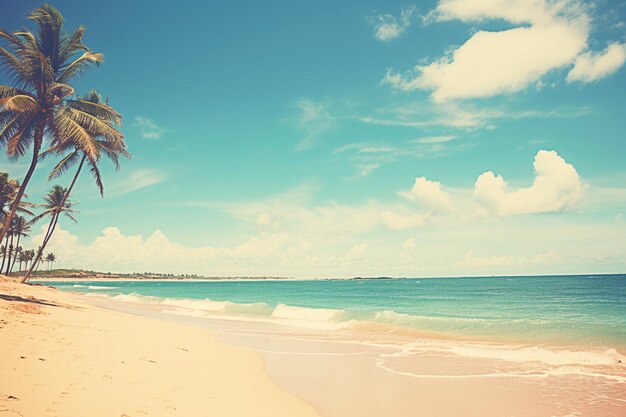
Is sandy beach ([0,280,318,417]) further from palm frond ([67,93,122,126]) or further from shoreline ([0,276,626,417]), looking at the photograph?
palm frond ([67,93,122,126])

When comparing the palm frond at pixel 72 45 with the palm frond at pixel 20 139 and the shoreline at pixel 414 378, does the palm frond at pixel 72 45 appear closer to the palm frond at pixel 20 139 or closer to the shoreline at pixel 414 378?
the palm frond at pixel 20 139

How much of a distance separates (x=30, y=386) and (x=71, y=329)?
665 centimetres

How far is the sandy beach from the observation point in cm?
565

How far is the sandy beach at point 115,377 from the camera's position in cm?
565

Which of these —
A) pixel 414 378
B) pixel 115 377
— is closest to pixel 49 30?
pixel 115 377

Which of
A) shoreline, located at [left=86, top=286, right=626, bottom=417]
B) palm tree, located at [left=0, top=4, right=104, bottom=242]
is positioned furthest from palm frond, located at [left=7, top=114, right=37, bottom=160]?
shoreline, located at [left=86, top=286, right=626, bottom=417]

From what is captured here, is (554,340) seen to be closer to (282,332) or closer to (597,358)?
(597,358)

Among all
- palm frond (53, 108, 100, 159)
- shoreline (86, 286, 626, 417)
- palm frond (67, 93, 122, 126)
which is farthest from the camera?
palm frond (67, 93, 122, 126)

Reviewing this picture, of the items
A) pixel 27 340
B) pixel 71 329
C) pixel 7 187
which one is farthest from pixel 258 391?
pixel 7 187

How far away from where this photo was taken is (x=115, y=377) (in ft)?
24.0

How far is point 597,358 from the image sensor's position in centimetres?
1296

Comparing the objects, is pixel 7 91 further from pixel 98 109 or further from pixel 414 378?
pixel 414 378

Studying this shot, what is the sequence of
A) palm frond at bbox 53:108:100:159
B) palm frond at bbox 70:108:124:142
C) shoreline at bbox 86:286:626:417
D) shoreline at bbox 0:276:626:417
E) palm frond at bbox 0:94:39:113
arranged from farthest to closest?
palm frond at bbox 70:108:124:142 → palm frond at bbox 53:108:100:159 → palm frond at bbox 0:94:39:113 → shoreline at bbox 86:286:626:417 → shoreline at bbox 0:276:626:417

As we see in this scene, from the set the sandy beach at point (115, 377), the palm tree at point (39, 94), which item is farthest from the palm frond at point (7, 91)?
the sandy beach at point (115, 377)
